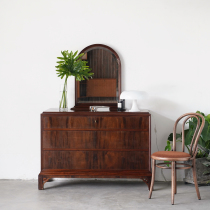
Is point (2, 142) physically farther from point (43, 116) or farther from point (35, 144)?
point (43, 116)

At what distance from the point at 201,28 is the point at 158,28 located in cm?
60

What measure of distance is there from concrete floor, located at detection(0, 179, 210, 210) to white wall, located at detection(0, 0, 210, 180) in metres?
0.43

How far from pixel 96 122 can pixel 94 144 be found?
0.28 metres

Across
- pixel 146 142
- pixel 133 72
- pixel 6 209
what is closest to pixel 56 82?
pixel 133 72

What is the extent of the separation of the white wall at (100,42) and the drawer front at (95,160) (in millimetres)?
575

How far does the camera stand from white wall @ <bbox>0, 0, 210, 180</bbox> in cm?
434

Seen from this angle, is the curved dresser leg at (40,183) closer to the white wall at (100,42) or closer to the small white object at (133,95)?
the white wall at (100,42)

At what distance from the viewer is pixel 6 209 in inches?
129

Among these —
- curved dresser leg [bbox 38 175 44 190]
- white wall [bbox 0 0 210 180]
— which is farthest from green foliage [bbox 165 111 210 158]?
curved dresser leg [bbox 38 175 44 190]

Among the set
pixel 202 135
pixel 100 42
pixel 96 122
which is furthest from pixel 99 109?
pixel 202 135

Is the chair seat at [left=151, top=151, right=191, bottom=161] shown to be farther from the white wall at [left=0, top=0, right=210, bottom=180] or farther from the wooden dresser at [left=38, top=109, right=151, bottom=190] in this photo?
the white wall at [left=0, top=0, right=210, bottom=180]

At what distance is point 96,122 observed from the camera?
389cm

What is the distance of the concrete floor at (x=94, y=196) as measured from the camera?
11.0 ft

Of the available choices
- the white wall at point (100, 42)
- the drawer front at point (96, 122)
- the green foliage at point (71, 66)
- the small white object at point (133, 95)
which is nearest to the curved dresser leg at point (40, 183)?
the white wall at point (100, 42)
